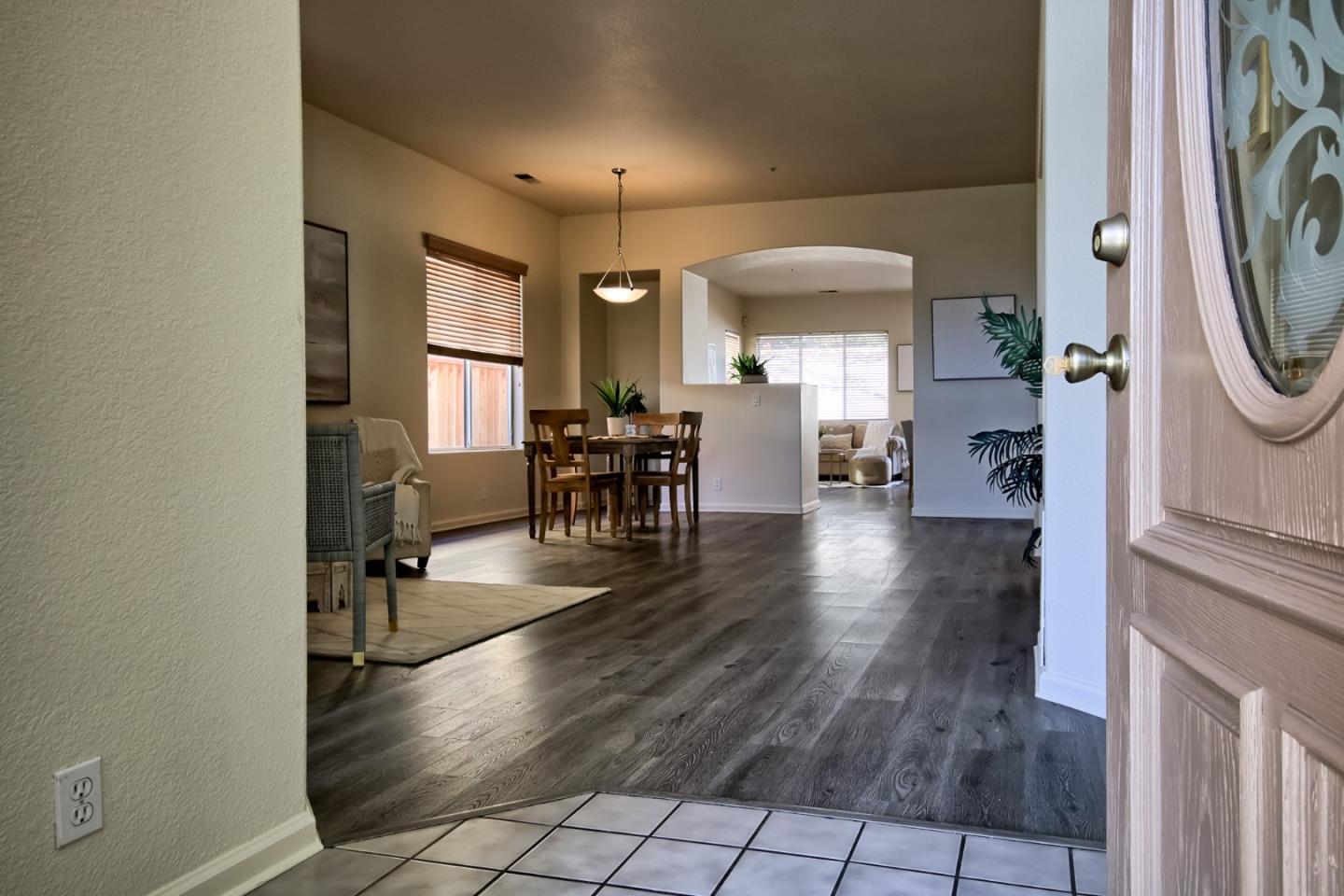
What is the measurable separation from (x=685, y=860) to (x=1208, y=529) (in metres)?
1.29

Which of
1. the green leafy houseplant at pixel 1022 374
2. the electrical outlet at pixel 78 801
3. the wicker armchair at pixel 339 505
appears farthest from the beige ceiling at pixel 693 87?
the electrical outlet at pixel 78 801

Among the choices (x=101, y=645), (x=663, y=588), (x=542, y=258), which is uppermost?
(x=542, y=258)

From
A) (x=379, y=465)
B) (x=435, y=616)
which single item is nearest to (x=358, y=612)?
(x=435, y=616)

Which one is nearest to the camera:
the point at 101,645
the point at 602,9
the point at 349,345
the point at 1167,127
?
the point at 1167,127

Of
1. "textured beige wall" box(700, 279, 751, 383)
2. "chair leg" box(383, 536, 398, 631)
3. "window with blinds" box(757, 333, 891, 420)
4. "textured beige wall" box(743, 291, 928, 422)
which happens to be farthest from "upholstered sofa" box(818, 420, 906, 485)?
"chair leg" box(383, 536, 398, 631)

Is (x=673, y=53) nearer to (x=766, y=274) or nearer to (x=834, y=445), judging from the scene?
(x=766, y=274)

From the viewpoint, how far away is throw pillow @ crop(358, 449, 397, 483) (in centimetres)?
530

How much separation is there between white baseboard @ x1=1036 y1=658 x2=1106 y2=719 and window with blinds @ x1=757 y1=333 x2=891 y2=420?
→ 10932mm

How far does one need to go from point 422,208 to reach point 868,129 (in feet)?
10.1

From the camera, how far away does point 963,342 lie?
25.3 ft

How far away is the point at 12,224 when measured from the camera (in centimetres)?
127

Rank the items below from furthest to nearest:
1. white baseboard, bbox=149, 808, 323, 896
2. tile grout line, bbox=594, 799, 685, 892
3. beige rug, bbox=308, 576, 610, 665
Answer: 1. beige rug, bbox=308, 576, 610, 665
2. tile grout line, bbox=594, 799, 685, 892
3. white baseboard, bbox=149, 808, 323, 896

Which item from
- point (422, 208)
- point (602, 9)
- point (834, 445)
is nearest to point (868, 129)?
point (602, 9)

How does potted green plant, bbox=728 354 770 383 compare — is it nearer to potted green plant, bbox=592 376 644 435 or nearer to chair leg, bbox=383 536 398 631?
potted green plant, bbox=592 376 644 435
